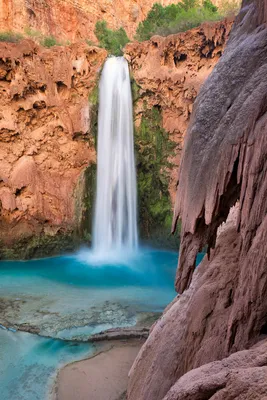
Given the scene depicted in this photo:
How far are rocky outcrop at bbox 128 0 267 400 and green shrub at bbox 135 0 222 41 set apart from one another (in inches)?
649

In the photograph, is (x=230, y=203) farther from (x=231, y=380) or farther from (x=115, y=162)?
(x=115, y=162)

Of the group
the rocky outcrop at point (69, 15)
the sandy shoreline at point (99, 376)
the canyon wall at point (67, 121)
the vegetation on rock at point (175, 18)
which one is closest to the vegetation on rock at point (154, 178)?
the canyon wall at point (67, 121)

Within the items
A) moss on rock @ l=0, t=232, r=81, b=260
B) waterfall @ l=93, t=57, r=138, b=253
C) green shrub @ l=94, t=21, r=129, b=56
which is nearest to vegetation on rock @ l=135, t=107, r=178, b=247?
waterfall @ l=93, t=57, r=138, b=253

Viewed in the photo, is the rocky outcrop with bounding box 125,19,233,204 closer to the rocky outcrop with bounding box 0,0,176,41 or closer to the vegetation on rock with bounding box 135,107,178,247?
the vegetation on rock with bounding box 135,107,178,247

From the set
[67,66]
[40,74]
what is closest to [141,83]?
[67,66]

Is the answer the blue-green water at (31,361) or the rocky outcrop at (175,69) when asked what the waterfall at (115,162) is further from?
the blue-green water at (31,361)

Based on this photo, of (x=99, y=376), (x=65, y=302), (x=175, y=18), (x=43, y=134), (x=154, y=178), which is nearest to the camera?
(x=99, y=376)

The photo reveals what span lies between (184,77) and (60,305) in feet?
36.8

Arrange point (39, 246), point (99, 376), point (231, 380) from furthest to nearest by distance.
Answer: point (39, 246) → point (99, 376) → point (231, 380)

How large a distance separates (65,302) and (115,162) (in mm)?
8271

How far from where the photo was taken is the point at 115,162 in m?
15.9

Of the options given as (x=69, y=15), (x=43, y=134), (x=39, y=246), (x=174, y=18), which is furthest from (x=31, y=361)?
(x=69, y=15)

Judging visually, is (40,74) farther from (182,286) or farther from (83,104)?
(182,286)

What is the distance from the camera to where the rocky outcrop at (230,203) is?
2299 millimetres
